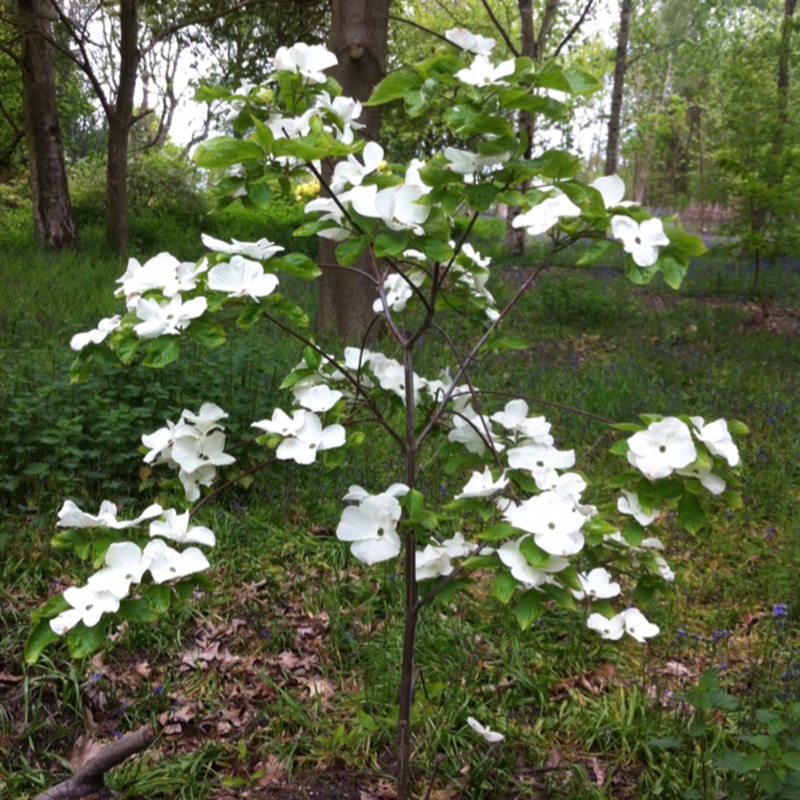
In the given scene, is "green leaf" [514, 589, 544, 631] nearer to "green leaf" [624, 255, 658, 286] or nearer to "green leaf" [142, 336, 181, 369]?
"green leaf" [624, 255, 658, 286]

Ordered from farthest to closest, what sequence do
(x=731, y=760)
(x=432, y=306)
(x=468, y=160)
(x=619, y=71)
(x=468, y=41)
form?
(x=619, y=71), (x=731, y=760), (x=432, y=306), (x=468, y=41), (x=468, y=160)

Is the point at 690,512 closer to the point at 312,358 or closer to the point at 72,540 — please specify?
the point at 312,358

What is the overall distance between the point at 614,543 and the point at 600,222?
61 cm

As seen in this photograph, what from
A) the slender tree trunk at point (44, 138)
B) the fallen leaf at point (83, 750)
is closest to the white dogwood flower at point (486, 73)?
the fallen leaf at point (83, 750)

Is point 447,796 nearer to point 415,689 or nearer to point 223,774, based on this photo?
point 415,689

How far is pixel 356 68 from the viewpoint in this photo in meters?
5.26

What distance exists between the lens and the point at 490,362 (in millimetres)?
5668

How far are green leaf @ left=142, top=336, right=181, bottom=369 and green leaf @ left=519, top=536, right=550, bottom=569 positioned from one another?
0.63 meters

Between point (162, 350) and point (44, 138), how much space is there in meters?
9.80

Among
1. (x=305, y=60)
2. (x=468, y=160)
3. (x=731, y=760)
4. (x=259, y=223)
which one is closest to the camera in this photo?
(x=468, y=160)

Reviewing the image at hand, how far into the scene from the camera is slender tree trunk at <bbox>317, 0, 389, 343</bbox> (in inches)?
205

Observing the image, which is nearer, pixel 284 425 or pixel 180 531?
pixel 180 531

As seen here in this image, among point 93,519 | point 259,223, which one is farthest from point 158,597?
point 259,223

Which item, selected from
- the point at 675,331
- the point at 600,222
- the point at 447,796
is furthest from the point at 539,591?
the point at 675,331
